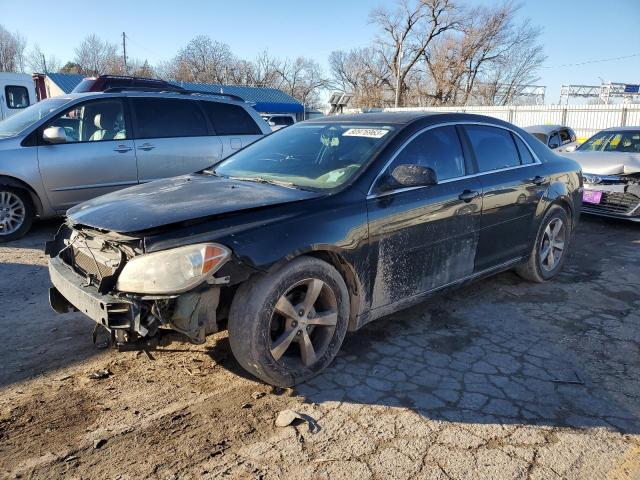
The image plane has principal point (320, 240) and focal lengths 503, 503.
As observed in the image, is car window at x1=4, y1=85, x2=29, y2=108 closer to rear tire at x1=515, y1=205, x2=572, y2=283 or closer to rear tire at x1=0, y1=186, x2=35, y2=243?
rear tire at x1=0, y1=186, x2=35, y2=243

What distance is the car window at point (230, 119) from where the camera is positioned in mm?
7750

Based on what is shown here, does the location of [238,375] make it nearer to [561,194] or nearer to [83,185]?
[561,194]

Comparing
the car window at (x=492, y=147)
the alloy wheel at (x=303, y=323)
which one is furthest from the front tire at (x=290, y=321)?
the car window at (x=492, y=147)

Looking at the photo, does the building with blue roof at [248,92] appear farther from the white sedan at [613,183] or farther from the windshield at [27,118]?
the white sedan at [613,183]

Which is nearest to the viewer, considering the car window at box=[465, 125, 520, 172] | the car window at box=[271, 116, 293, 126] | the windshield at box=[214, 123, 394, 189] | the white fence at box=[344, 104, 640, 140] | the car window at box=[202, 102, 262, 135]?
the windshield at box=[214, 123, 394, 189]

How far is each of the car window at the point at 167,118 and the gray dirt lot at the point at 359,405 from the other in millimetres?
3492

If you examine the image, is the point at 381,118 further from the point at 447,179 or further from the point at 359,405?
the point at 359,405

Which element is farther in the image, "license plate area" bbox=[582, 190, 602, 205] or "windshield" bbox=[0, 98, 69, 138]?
"license plate area" bbox=[582, 190, 602, 205]

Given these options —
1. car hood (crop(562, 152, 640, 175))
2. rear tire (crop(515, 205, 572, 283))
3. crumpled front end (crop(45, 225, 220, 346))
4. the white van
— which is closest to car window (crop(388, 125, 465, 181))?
rear tire (crop(515, 205, 572, 283))

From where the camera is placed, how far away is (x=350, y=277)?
10.8ft

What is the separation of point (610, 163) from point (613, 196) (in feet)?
1.98

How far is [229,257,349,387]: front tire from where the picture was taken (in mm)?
2830

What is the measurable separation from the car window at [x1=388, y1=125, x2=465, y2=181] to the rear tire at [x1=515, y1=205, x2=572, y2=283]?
1.44 metres

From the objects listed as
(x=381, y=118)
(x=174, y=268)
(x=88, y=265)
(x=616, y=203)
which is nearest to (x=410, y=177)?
(x=381, y=118)
